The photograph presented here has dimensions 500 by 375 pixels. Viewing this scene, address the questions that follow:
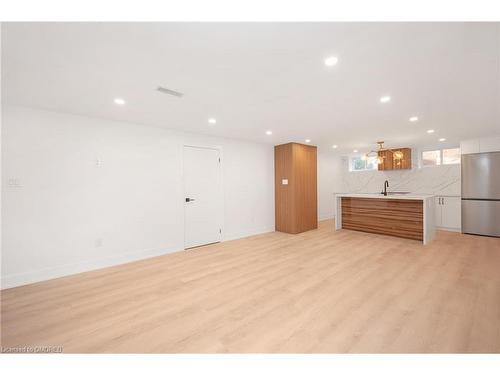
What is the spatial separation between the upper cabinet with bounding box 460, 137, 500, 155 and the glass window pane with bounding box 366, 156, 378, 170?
2.40 m

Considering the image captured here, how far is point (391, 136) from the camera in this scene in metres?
5.05

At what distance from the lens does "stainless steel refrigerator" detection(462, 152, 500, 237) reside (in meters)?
4.94

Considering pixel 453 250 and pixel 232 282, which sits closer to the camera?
pixel 232 282

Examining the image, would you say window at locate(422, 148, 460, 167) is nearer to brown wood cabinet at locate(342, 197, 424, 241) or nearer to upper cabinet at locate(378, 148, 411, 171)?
upper cabinet at locate(378, 148, 411, 171)

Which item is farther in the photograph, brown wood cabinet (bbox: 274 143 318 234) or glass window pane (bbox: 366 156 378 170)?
glass window pane (bbox: 366 156 378 170)

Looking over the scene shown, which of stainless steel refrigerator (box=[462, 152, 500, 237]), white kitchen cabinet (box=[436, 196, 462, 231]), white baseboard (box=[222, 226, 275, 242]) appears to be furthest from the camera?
white kitchen cabinet (box=[436, 196, 462, 231])

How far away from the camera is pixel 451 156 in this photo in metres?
6.12

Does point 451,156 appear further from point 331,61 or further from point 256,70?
point 256,70

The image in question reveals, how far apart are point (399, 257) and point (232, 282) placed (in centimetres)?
297

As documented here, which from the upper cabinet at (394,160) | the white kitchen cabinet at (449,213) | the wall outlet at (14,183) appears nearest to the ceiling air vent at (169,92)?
the wall outlet at (14,183)

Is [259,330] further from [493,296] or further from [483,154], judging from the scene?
[483,154]

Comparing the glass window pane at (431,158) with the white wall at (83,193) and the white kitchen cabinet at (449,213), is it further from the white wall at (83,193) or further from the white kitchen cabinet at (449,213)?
the white wall at (83,193)

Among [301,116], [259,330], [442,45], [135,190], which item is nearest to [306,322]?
[259,330]

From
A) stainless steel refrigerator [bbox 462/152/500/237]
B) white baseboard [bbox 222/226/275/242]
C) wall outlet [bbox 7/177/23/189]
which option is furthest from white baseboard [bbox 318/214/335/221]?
wall outlet [bbox 7/177/23/189]
